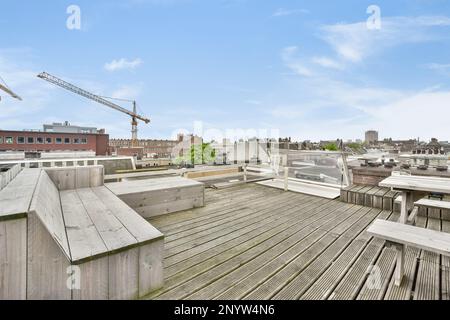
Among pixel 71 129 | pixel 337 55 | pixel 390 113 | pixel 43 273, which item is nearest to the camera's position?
pixel 43 273

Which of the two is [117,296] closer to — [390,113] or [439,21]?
[439,21]

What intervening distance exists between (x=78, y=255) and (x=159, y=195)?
7.68ft

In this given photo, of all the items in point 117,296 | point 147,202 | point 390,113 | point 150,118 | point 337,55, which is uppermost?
point 150,118

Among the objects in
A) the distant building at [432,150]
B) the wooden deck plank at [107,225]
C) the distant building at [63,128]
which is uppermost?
the distant building at [63,128]

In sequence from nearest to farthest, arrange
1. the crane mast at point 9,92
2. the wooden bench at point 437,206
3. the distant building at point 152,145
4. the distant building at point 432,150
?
the wooden bench at point 437,206, the distant building at point 432,150, the crane mast at point 9,92, the distant building at point 152,145

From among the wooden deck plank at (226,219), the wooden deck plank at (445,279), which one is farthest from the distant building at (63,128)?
the wooden deck plank at (445,279)

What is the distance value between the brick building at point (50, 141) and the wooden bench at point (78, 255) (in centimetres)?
3977

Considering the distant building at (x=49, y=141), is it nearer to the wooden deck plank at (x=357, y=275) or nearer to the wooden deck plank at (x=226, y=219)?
the wooden deck plank at (x=226, y=219)

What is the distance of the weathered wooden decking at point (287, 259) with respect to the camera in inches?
71.6

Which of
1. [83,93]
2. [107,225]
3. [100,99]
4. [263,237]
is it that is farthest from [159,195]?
[100,99]

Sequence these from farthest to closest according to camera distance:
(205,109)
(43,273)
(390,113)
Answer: (205,109) < (390,113) < (43,273)

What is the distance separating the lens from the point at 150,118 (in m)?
58.6
